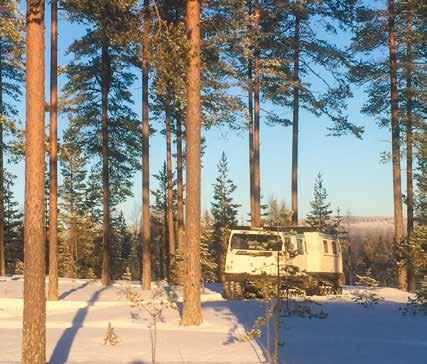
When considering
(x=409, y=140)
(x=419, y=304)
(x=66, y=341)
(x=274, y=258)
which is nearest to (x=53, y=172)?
(x=274, y=258)

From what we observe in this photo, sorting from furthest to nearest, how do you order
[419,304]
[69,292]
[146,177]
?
[146,177], [69,292], [419,304]

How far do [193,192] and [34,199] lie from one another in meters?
4.76

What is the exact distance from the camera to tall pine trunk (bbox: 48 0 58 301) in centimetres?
1644

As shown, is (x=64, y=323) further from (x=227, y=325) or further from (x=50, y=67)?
(x=50, y=67)

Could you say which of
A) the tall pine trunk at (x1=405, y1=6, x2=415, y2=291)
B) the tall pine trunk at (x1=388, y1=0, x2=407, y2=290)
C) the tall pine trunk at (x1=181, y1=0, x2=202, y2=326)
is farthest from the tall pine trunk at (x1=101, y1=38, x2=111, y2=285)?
the tall pine trunk at (x1=405, y1=6, x2=415, y2=291)

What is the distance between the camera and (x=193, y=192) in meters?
11.8

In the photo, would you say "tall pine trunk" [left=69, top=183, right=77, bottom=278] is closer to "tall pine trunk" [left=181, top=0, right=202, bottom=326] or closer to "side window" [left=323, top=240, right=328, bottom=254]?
"side window" [left=323, top=240, right=328, bottom=254]

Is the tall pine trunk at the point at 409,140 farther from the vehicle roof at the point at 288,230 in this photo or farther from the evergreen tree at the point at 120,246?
the evergreen tree at the point at 120,246

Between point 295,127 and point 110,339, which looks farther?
point 295,127

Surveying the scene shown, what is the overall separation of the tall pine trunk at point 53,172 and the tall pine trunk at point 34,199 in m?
9.01

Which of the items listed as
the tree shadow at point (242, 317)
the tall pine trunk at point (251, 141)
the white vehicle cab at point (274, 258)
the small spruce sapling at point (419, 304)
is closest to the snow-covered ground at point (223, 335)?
the tree shadow at point (242, 317)

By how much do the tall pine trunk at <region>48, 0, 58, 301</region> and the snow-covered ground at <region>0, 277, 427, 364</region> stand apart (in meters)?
0.90

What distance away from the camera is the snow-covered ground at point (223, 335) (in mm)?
8750

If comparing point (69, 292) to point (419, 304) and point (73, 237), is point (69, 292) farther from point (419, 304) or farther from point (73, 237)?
point (73, 237)
